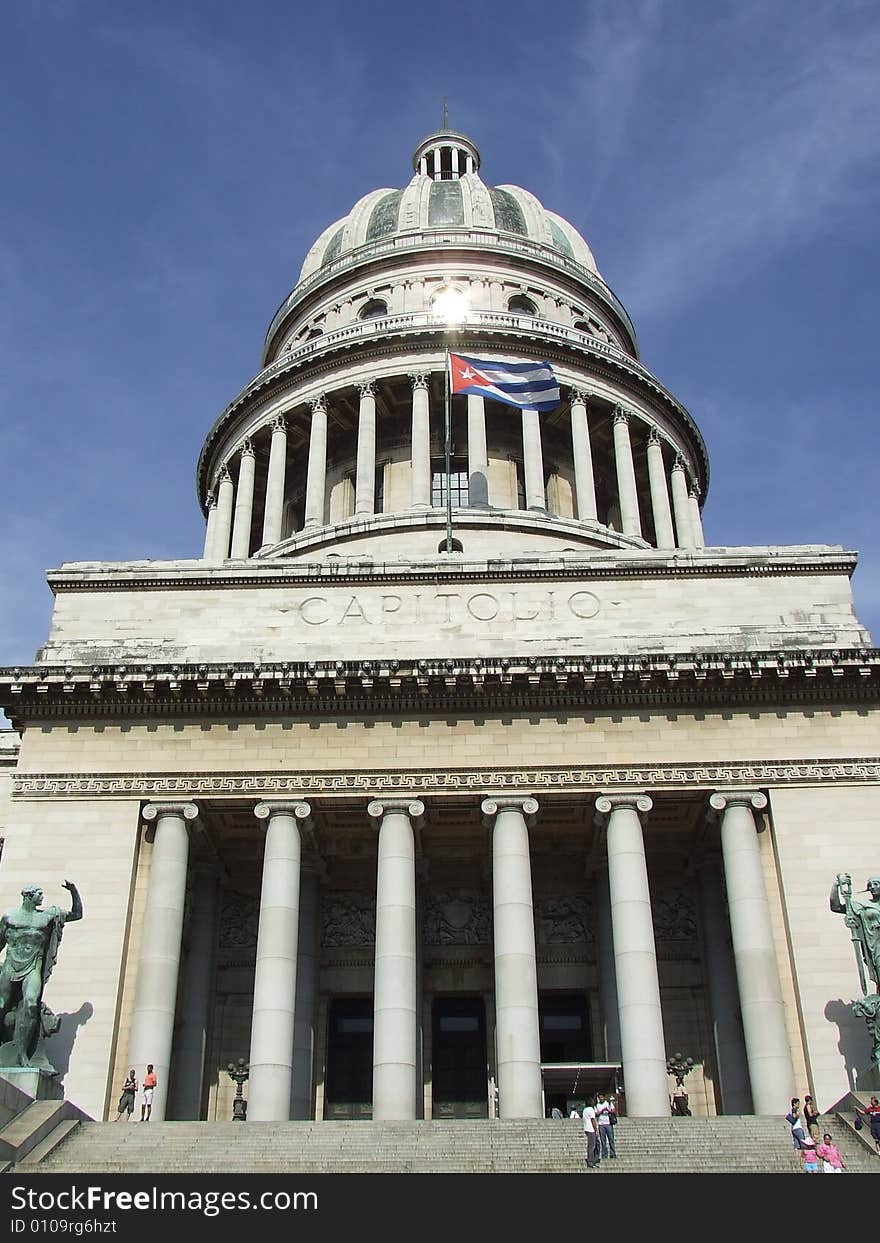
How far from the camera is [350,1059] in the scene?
30.8 m

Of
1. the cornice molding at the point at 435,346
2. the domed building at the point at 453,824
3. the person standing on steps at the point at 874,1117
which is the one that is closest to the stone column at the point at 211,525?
the cornice molding at the point at 435,346

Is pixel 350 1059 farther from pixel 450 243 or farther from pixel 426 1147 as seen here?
pixel 450 243

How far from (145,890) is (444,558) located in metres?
11.1

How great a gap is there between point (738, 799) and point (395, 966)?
8.41 meters

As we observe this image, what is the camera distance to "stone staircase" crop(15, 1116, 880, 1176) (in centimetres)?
1920

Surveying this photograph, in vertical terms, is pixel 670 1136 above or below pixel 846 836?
below

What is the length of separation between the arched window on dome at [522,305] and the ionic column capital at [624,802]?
106 feet

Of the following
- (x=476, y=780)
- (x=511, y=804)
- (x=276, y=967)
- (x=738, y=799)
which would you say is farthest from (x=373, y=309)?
(x=276, y=967)

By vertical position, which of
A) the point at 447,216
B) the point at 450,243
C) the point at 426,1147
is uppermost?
the point at 447,216

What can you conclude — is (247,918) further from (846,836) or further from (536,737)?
(846,836)

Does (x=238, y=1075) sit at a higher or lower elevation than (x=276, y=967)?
lower

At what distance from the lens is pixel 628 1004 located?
26766 millimetres
